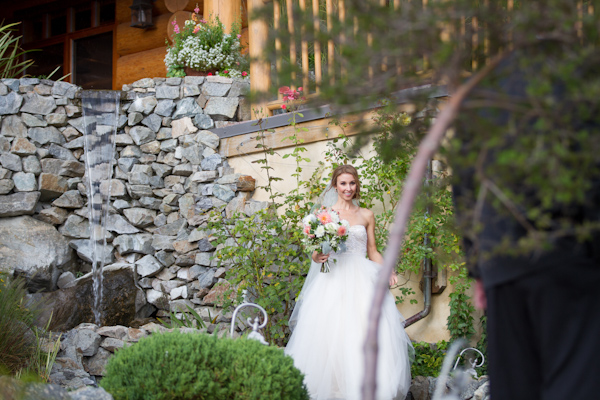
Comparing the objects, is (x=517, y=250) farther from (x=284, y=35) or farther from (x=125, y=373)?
(x=125, y=373)

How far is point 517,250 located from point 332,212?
10.2 feet

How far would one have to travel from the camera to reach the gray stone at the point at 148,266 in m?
6.41

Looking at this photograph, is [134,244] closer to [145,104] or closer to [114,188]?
[114,188]

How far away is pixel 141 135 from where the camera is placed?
6.73m

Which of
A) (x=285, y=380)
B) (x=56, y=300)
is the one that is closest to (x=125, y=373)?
(x=285, y=380)

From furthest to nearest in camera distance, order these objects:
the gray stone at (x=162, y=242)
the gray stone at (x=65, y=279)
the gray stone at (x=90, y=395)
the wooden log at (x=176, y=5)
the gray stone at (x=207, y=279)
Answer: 1. the wooden log at (x=176, y=5)
2. the gray stone at (x=162, y=242)
3. the gray stone at (x=65, y=279)
4. the gray stone at (x=207, y=279)
5. the gray stone at (x=90, y=395)

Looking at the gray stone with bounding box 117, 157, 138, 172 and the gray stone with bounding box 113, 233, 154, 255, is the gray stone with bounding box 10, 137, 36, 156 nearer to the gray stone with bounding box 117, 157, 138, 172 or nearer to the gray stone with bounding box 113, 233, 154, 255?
the gray stone with bounding box 117, 157, 138, 172

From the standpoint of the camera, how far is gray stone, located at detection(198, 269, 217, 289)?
6.09 m

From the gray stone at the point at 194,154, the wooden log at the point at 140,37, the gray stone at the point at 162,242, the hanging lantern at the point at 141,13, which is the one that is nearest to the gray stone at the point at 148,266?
the gray stone at the point at 162,242

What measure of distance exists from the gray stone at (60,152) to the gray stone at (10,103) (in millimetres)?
523

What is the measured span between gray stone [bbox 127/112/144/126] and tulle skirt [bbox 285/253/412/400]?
3362mm

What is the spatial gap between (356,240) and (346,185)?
438 mm

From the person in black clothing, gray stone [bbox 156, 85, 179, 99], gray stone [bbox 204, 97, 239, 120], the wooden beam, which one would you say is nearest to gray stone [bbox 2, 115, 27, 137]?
gray stone [bbox 156, 85, 179, 99]

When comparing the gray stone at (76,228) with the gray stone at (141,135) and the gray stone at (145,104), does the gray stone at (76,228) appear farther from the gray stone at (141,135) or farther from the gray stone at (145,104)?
the gray stone at (145,104)
